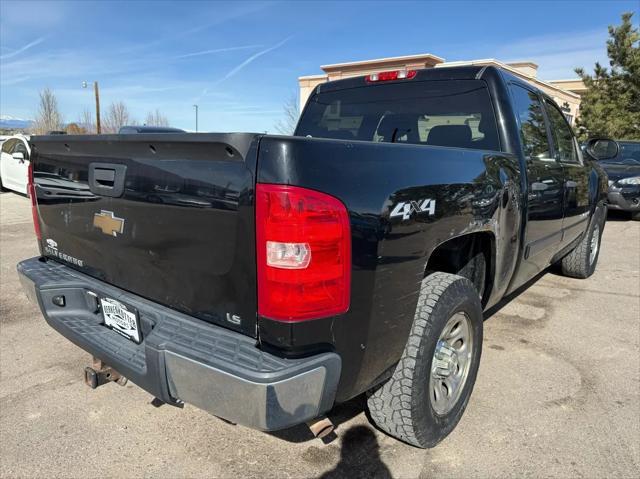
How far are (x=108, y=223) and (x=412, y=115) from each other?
223 centimetres

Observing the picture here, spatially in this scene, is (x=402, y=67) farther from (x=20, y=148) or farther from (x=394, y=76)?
(x=394, y=76)

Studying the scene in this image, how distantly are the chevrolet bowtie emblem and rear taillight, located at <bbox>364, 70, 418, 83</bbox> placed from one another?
2.26 m

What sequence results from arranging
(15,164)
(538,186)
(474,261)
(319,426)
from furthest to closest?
(15,164)
(538,186)
(474,261)
(319,426)

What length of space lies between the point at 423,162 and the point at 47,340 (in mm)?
3214

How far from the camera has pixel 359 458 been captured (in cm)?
234

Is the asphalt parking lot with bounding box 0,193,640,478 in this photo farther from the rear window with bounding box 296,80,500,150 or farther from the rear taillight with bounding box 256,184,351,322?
the rear window with bounding box 296,80,500,150

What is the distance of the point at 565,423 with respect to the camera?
8.76 feet

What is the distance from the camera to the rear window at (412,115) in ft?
10.3

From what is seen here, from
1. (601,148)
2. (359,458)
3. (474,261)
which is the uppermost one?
(601,148)

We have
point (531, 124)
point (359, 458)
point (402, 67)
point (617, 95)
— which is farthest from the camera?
point (402, 67)

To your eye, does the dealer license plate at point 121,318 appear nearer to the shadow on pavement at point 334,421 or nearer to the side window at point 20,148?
the shadow on pavement at point 334,421

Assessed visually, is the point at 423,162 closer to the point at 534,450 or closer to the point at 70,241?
the point at 534,450

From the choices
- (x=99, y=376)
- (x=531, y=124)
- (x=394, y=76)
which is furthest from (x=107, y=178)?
(x=531, y=124)

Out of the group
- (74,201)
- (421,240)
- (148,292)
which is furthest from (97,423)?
(421,240)
